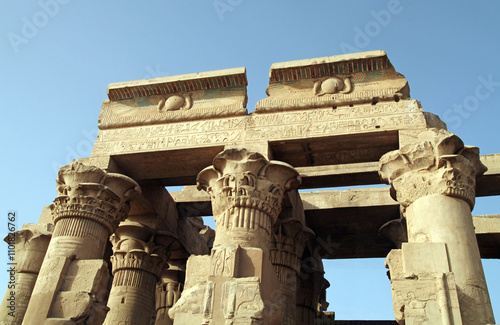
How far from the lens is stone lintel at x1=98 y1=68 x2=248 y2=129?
35.1 ft

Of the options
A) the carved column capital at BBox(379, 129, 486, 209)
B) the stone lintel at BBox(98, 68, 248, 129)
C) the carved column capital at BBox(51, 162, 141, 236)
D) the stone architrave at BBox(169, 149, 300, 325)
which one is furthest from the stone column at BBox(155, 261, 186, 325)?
the carved column capital at BBox(379, 129, 486, 209)

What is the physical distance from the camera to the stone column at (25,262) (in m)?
10.8

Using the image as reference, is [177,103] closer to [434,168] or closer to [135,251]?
[135,251]

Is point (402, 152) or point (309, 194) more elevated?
point (309, 194)

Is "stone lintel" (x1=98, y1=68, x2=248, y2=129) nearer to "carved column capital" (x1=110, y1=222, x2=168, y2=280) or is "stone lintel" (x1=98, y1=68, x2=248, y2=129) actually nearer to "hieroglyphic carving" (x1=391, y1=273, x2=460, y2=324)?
"carved column capital" (x1=110, y1=222, x2=168, y2=280)

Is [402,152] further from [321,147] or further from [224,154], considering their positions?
[224,154]

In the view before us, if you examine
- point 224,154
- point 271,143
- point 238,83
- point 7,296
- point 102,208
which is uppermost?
point 238,83

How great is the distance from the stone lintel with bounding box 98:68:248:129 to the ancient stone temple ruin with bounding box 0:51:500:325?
0.10 ft

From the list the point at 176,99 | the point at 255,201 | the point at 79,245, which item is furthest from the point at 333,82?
the point at 79,245

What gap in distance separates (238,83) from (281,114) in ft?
4.24

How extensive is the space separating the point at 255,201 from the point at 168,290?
6.80 m

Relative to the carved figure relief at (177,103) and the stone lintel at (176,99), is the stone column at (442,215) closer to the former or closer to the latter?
the stone lintel at (176,99)

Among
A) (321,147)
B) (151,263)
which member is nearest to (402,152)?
(321,147)

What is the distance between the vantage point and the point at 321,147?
32.5 ft
